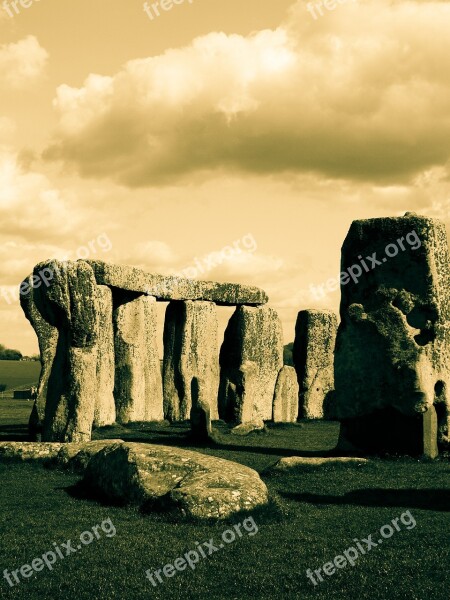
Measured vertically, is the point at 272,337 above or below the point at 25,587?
above

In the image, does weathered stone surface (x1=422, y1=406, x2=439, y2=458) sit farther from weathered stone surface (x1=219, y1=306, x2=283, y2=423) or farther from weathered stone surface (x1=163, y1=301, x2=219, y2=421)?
weathered stone surface (x1=163, y1=301, x2=219, y2=421)

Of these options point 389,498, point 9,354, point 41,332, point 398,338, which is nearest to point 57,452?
point 389,498

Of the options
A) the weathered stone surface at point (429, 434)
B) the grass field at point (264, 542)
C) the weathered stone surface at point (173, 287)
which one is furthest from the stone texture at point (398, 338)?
the weathered stone surface at point (173, 287)

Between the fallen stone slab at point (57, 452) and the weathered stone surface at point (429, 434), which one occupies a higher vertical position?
→ the weathered stone surface at point (429, 434)

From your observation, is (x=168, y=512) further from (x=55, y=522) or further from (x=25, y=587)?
(x=25, y=587)

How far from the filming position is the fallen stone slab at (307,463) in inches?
417

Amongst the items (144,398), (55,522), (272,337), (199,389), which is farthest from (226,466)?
(272,337)

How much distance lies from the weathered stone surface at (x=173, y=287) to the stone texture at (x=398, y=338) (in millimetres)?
8706

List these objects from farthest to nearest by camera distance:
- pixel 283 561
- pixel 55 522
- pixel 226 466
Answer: pixel 226 466
pixel 55 522
pixel 283 561

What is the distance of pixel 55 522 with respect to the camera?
7637 millimetres

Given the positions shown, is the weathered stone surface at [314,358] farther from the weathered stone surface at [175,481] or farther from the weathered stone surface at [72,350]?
the weathered stone surface at [175,481]

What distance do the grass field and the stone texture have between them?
84.6 inches

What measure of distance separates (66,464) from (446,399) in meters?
6.12

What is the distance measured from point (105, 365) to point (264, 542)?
12586 mm
